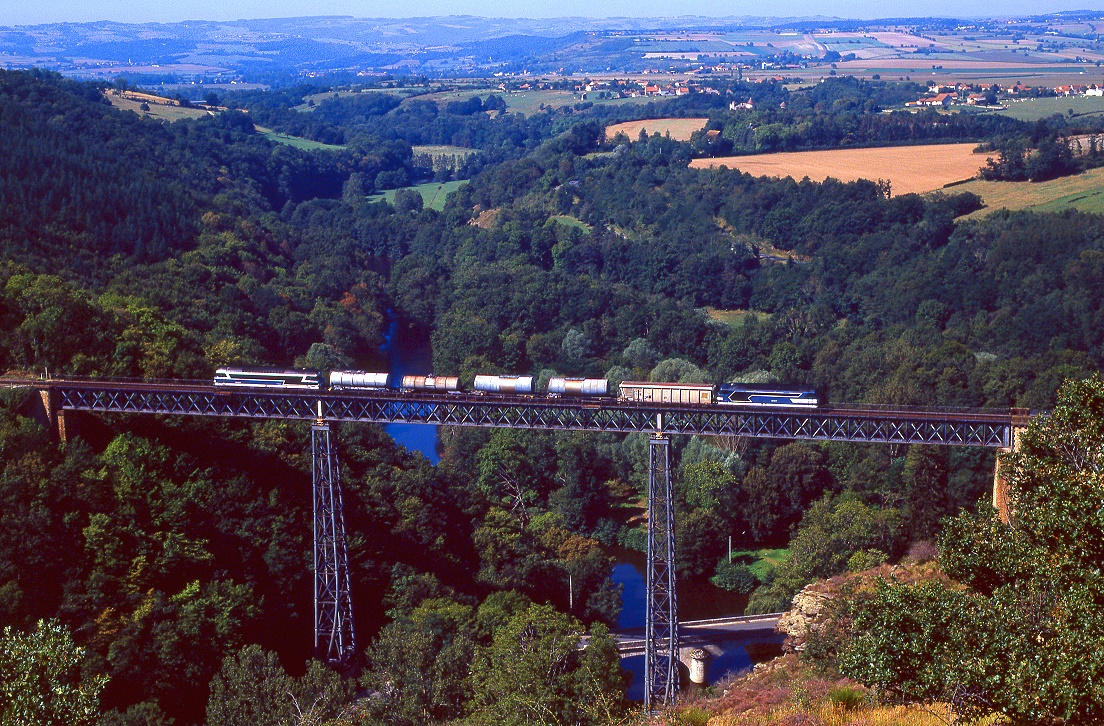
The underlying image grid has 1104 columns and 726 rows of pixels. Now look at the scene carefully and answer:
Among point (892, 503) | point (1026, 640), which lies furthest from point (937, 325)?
point (1026, 640)

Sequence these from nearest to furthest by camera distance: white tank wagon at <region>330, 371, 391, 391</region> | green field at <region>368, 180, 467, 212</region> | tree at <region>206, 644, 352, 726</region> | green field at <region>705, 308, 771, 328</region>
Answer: tree at <region>206, 644, 352, 726</region>
white tank wagon at <region>330, 371, 391, 391</region>
green field at <region>705, 308, 771, 328</region>
green field at <region>368, 180, 467, 212</region>

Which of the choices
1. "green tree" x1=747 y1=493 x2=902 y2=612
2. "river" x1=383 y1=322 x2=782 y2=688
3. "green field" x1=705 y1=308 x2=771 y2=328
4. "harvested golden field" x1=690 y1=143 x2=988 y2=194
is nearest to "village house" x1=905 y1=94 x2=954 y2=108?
"harvested golden field" x1=690 y1=143 x2=988 y2=194

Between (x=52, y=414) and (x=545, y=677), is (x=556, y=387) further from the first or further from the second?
(x=52, y=414)

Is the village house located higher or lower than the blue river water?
higher

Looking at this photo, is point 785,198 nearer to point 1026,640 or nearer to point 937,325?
point 937,325

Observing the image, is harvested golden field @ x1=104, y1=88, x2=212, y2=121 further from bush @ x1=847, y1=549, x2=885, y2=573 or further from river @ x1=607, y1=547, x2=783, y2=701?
bush @ x1=847, y1=549, x2=885, y2=573

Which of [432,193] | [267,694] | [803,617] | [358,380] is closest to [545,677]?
[267,694]

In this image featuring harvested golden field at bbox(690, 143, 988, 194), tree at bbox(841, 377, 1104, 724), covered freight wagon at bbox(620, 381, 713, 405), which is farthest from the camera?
harvested golden field at bbox(690, 143, 988, 194)
